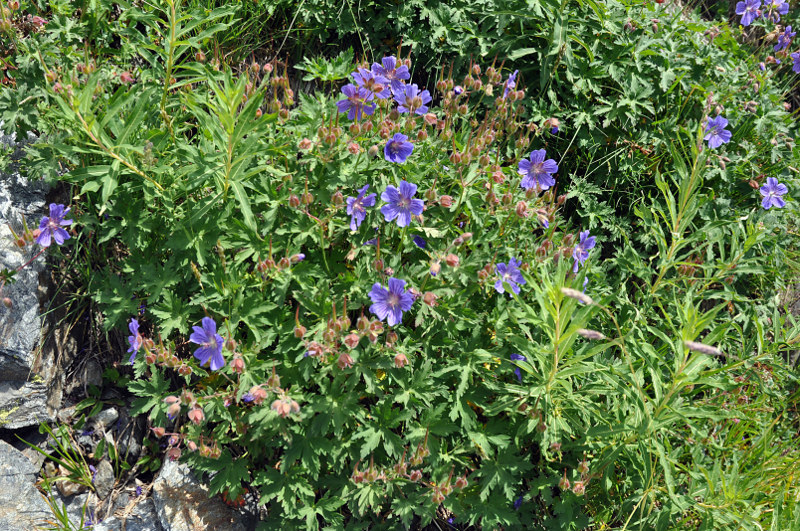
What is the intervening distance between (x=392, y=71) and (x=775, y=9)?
3.46m

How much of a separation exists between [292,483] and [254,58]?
9.43ft

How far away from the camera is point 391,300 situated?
98.9 inches

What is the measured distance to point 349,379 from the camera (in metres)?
2.60

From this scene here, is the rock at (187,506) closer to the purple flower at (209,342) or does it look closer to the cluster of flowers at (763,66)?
the purple flower at (209,342)

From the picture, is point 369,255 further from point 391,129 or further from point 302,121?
point 302,121

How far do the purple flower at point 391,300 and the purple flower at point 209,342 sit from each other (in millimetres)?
651

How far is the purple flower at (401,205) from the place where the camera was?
8.38 feet

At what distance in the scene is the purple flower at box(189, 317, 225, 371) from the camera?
7.75 feet

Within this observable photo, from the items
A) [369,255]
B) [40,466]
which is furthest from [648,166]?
[40,466]

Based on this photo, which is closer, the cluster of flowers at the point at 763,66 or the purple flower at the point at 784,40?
the cluster of flowers at the point at 763,66

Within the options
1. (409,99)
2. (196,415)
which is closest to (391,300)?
(196,415)

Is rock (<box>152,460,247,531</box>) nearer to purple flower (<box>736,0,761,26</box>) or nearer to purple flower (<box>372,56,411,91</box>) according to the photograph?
purple flower (<box>372,56,411,91</box>)

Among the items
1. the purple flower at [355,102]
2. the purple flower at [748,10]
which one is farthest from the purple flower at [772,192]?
the purple flower at [355,102]

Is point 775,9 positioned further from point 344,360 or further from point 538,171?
point 344,360
